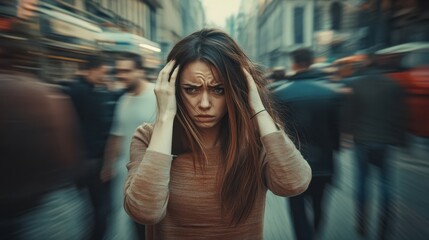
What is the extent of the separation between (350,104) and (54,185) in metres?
2.18

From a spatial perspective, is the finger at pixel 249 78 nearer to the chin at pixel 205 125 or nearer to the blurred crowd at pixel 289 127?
the chin at pixel 205 125

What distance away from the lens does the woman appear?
1.17m

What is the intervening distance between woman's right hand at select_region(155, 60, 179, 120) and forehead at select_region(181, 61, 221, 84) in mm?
47

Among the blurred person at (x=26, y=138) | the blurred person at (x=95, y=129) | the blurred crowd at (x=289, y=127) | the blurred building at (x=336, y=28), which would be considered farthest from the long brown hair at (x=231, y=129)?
the blurred building at (x=336, y=28)

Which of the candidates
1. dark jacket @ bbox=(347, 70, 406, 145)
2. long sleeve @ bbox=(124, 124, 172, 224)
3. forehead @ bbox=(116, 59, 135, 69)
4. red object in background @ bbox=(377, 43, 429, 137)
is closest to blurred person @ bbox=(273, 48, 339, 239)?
dark jacket @ bbox=(347, 70, 406, 145)

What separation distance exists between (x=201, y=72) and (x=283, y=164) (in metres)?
0.36

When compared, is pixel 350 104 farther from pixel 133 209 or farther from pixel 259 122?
pixel 133 209

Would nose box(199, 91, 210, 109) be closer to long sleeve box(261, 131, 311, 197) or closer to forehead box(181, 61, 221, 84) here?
forehead box(181, 61, 221, 84)

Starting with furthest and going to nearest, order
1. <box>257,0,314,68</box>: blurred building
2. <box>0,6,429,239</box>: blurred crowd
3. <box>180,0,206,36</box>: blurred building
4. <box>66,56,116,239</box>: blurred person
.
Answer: <box>257,0,314,68</box>: blurred building
<box>66,56,116,239</box>: blurred person
<box>0,6,429,239</box>: blurred crowd
<box>180,0,206,36</box>: blurred building

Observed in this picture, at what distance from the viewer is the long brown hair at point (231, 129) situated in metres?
1.18

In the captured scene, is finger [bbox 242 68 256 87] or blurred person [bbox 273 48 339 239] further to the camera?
blurred person [bbox 273 48 339 239]

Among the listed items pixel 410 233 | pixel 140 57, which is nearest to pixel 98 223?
pixel 140 57

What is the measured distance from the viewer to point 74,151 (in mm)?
2051

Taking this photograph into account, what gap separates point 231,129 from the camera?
1.24m
